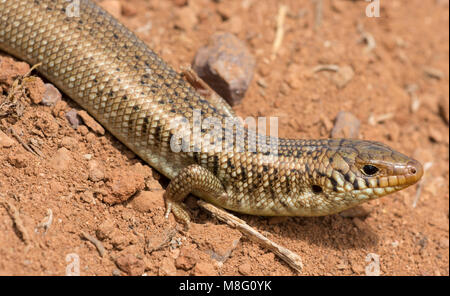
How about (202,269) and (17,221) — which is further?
(202,269)

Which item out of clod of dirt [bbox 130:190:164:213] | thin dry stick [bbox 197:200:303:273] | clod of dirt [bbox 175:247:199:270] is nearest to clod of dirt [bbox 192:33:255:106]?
thin dry stick [bbox 197:200:303:273]

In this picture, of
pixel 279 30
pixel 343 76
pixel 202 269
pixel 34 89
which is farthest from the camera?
pixel 279 30

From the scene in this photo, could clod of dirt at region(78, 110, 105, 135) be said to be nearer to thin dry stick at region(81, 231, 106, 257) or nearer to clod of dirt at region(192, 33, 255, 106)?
thin dry stick at region(81, 231, 106, 257)

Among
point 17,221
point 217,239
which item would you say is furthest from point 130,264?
point 17,221

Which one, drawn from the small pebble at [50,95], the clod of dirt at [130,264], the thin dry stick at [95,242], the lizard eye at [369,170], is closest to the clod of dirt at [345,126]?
the lizard eye at [369,170]

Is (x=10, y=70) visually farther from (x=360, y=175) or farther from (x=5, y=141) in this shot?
(x=360, y=175)

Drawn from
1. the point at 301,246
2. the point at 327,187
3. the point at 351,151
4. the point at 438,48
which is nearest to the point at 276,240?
the point at 301,246

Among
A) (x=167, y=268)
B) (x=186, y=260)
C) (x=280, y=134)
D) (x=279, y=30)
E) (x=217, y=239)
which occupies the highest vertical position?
(x=279, y=30)

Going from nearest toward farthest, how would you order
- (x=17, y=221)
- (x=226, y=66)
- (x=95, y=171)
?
1. (x=17, y=221)
2. (x=95, y=171)
3. (x=226, y=66)
